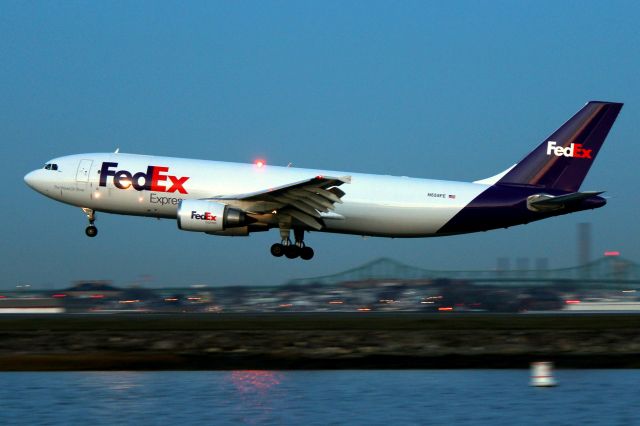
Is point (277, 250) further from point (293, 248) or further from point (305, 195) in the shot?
point (305, 195)

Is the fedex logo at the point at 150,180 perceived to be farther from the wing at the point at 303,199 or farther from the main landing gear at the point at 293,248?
the main landing gear at the point at 293,248

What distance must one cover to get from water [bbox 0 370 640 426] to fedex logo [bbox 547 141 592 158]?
681 inches

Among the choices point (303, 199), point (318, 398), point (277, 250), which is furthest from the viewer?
point (277, 250)

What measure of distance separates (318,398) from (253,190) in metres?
20.8

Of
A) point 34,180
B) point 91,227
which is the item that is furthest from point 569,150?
point 34,180

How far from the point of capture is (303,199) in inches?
1964

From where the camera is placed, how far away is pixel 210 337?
38.8 m

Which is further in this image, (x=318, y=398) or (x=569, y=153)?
(x=569, y=153)

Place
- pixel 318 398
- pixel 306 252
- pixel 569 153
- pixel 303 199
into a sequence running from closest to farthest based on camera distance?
pixel 318 398
pixel 303 199
pixel 306 252
pixel 569 153

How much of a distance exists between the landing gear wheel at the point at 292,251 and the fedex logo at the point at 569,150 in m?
11.9

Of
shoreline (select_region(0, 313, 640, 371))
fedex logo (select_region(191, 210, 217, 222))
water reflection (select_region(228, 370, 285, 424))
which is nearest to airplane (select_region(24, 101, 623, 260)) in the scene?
fedex logo (select_region(191, 210, 217, 222))

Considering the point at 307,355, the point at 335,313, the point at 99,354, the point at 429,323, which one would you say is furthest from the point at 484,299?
the point at 99,354

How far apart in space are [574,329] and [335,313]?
447 inches

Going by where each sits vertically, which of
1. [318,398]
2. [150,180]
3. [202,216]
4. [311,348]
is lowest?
Result: [318,398]
